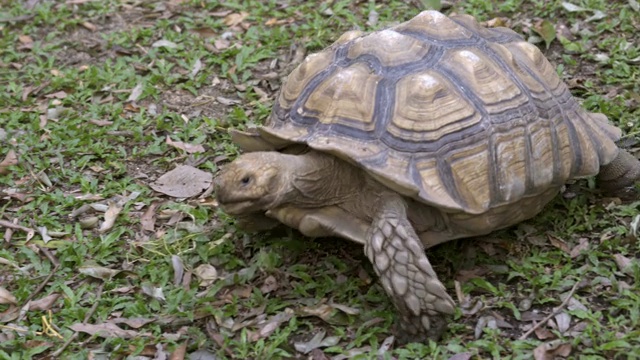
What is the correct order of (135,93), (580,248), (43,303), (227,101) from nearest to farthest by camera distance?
(43,303) → (580,248) → (227,101) → (135,93)

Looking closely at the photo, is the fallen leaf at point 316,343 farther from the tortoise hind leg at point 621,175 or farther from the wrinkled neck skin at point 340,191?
the tortoise hind leg at point 621,175

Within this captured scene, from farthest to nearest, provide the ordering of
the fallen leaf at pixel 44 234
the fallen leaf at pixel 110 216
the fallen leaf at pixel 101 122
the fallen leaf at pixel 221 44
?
the fallen leaf at pixel 221 44 < the fallen leaf at pixel 101 122 < the fallen leaf at pixel 110 216 < the fallen leaf at pixel 44 234

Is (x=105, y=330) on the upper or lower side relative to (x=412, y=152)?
lower

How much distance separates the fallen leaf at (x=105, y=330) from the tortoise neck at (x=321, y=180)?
0.99m

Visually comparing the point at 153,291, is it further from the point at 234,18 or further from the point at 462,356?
the point at 234,18

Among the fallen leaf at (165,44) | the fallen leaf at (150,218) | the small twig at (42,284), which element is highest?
the fallen leaf at (165,44)

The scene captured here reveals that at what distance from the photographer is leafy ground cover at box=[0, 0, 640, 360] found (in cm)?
369

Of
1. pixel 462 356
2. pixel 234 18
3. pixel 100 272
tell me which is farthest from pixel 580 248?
pixel 234 18

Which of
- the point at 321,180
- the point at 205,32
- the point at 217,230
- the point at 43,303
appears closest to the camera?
the point at 321,180

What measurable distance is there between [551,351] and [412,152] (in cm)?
106

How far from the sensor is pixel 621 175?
14.3 ft

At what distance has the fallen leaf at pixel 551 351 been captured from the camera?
3422 millimetres

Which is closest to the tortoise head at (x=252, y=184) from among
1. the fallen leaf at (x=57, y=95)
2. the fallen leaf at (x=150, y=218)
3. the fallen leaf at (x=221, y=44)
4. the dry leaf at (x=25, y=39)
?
the fallen leaf at (x=150, y=218)

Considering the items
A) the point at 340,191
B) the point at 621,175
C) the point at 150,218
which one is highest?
the point at 340,191
